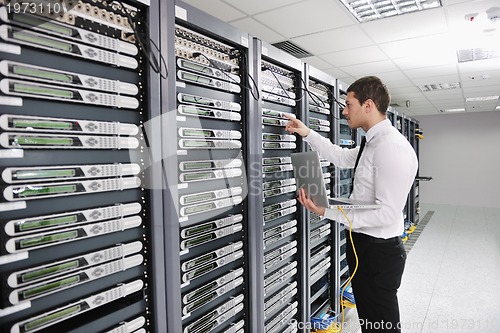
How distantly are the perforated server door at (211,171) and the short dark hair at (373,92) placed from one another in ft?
2.06

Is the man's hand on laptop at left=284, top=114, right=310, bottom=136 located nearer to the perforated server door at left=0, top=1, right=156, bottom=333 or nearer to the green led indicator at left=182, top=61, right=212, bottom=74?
the green led indicator at left=182, top=61, right=212, bottom=74

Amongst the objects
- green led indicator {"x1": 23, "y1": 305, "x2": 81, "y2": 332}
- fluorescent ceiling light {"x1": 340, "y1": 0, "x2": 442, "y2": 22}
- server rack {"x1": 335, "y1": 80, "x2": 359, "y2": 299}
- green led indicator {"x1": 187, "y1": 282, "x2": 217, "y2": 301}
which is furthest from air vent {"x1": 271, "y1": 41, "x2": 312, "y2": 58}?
green led indicator {"x1": 23, "y1": 305, "x2": 81, "y2": 332}

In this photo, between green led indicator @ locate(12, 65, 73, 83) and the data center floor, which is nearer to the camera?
green led indicator @ locate(12, 65, 73, 83)

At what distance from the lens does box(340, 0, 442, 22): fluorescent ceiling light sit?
2.74m

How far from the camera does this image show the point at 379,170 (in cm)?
154

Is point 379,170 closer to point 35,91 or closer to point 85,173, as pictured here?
point 85,173

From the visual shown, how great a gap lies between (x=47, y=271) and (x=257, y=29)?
10.4 ft

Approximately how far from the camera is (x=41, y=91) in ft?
2.62

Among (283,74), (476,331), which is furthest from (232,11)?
(476,331)

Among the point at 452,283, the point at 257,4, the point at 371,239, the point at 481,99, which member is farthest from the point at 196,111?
the point at 481,99

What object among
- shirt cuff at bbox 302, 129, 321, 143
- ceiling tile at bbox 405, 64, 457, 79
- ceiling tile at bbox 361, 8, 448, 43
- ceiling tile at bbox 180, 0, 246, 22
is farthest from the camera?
ceiling tile at bbox 405, 64, 457, 79

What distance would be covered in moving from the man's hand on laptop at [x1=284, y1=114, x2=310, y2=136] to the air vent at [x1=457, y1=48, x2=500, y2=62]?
3327mm

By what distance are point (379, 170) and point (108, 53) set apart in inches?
49.4

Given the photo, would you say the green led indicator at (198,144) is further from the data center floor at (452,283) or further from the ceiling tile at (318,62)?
the ceiling tile at (318,62)
